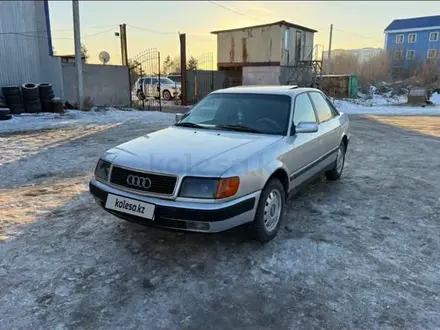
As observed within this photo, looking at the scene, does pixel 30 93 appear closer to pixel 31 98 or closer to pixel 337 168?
pixel 31 98

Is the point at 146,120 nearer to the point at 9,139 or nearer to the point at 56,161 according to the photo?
the point at 9,139

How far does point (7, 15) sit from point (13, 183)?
34.3 ft

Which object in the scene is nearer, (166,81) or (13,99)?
(13,99)

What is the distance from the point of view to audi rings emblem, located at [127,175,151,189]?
2.94 meters

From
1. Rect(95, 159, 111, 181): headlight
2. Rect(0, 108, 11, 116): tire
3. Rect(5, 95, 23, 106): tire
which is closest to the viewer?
Rect(95, 159, 111, 181): headlight

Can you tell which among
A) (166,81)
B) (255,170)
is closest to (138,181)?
(255,170)

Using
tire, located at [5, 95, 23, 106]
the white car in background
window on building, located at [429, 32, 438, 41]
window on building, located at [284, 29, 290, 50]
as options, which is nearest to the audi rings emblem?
tire, located at [5, 95, 23, 106]

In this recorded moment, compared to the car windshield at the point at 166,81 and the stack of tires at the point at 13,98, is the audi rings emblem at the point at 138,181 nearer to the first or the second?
the stack of tires at the point at 13,98

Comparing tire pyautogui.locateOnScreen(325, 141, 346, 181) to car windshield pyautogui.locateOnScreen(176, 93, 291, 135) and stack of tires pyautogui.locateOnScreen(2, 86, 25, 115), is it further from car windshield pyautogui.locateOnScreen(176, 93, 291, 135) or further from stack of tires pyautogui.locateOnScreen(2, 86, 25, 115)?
stack of tires pyautogui.locateOnScreen(2, 86, 25, 115)

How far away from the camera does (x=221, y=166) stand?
2.89 metres

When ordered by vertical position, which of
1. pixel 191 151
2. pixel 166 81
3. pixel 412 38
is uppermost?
pixel 412 38

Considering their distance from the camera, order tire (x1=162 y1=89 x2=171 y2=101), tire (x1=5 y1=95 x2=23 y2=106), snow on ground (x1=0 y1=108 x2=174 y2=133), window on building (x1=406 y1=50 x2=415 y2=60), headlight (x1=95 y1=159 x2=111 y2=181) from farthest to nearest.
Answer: window on building (x1=406 y1=50 x2=415 y2=60) → tire (x1=162 y1=89 x2=171 y2=101) → tire (x1=5 y1=95 x2=23 y2=106) → snow on ground (x1=0 y1=108 x2=174 y2=133) → headlight (x1=95 y1=159 x2=111 y2=181)

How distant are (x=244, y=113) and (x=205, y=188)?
1.46 meters

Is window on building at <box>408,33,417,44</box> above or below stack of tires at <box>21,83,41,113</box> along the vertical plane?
above
